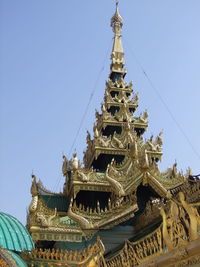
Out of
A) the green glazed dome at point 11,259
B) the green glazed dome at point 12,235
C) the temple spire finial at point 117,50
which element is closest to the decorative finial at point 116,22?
the temple spire finial at point 117,50

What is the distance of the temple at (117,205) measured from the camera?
467 cm

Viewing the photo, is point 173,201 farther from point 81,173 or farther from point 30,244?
point 81,173

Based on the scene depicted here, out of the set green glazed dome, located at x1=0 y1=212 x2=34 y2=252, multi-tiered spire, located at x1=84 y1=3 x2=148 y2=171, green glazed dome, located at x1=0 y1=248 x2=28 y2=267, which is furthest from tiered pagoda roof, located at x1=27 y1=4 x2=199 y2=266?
green glazed dome, located at x1=0 y1=212 x2=34 y2=252

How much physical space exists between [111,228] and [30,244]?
11.4 ft

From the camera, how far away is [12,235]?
9.73 metres

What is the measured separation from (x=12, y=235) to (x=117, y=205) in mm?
4166

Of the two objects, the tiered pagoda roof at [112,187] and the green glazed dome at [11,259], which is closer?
the green glazed dome at [11,259]

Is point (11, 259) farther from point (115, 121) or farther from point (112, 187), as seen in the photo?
point (115, 121)

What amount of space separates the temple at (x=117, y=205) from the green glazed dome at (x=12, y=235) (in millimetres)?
245

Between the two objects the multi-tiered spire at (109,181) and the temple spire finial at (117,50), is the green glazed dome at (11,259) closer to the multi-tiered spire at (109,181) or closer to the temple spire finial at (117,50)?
the multi-tiered spire at (109,181)

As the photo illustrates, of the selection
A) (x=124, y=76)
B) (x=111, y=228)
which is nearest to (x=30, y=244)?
(x=111, y=228)

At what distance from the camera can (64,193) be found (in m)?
17.2

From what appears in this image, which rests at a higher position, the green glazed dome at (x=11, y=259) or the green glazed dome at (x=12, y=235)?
the green glazed dome at (x=12, y=235)

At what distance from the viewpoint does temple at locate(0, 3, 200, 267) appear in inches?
184
